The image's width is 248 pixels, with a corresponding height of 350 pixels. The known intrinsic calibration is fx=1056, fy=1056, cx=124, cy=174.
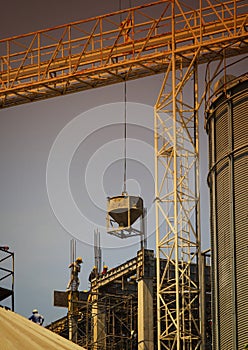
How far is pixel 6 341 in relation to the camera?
1503cm

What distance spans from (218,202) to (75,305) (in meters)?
21.0

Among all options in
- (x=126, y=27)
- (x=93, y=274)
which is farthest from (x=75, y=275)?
(x=126, y=27)

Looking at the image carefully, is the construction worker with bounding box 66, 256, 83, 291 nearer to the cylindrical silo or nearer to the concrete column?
the concrete column

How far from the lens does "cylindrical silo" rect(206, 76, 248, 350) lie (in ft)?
123

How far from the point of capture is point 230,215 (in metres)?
38.6

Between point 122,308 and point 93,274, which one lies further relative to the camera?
point 93,274

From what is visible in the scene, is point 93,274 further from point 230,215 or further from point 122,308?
point 230,215

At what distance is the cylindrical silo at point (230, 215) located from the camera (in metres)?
37.5

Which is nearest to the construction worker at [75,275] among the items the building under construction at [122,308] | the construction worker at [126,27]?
the building under construction at [122,308]

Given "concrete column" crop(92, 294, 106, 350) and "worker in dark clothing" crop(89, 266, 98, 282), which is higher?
"worker in dark clothing" crop(89, 266, 98, 282)

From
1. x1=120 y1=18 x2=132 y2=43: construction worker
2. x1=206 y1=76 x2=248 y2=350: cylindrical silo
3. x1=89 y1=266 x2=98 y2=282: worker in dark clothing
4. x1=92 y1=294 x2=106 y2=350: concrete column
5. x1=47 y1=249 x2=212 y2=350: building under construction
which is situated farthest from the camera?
x1=89 y1=266 x2=98 y2=282: worker in dark clothing

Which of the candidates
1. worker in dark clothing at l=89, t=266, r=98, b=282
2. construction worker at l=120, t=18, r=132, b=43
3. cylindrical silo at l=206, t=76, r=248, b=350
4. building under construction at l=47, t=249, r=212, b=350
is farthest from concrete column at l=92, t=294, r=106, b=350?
cylindrical silo at l=206, t=76, r=248, b=350

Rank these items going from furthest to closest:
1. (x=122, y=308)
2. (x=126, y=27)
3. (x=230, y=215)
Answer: (x=122, y=308) < (x=126, y=27) < (x=230, y=215)

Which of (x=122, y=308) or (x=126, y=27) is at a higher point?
(x=126, y=27)
